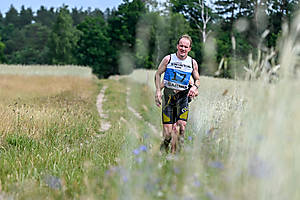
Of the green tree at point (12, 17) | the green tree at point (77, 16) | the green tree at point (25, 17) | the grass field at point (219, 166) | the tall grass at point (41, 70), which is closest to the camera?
the grass field at point (219, 166)

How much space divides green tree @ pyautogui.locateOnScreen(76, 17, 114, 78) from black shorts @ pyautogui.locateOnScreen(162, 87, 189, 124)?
4408 centimetres

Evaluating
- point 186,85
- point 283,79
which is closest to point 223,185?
point 283,79

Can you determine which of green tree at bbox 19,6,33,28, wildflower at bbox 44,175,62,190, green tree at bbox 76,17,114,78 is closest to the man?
wildflower at bbox 44,175,62,190

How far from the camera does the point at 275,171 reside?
6.56ft

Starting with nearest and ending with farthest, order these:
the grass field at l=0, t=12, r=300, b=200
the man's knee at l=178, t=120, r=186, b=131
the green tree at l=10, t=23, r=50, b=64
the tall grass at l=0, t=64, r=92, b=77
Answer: the grass field at l=0, t=12, r=300, b=200 → the man's knee at l=178, t=120, r=186, b=131 → the tall grass at l=0, t=64, r=92, b=77 → the green tree at l=10, t=23, r=50, b=64

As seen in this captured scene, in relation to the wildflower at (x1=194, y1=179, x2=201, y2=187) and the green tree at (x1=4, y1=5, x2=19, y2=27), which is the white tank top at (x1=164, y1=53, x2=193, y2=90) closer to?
the wildflower at (x1=194, y1=179, x2=201, y2=187)

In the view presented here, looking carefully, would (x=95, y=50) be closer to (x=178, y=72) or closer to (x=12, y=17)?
(x=178, y=72)

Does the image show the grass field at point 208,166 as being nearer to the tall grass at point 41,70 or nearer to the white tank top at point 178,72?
the white tank top at point 178,72

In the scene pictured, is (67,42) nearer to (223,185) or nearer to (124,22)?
(124,22)

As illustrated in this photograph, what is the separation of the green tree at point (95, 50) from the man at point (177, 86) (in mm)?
44095

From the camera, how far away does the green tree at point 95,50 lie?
49.6m

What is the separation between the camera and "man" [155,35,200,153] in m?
5.36

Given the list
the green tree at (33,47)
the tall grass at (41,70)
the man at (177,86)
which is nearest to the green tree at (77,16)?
the green tree at (33,47)

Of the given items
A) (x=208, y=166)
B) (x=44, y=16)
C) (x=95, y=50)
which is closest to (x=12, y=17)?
(x=44, y=16)
